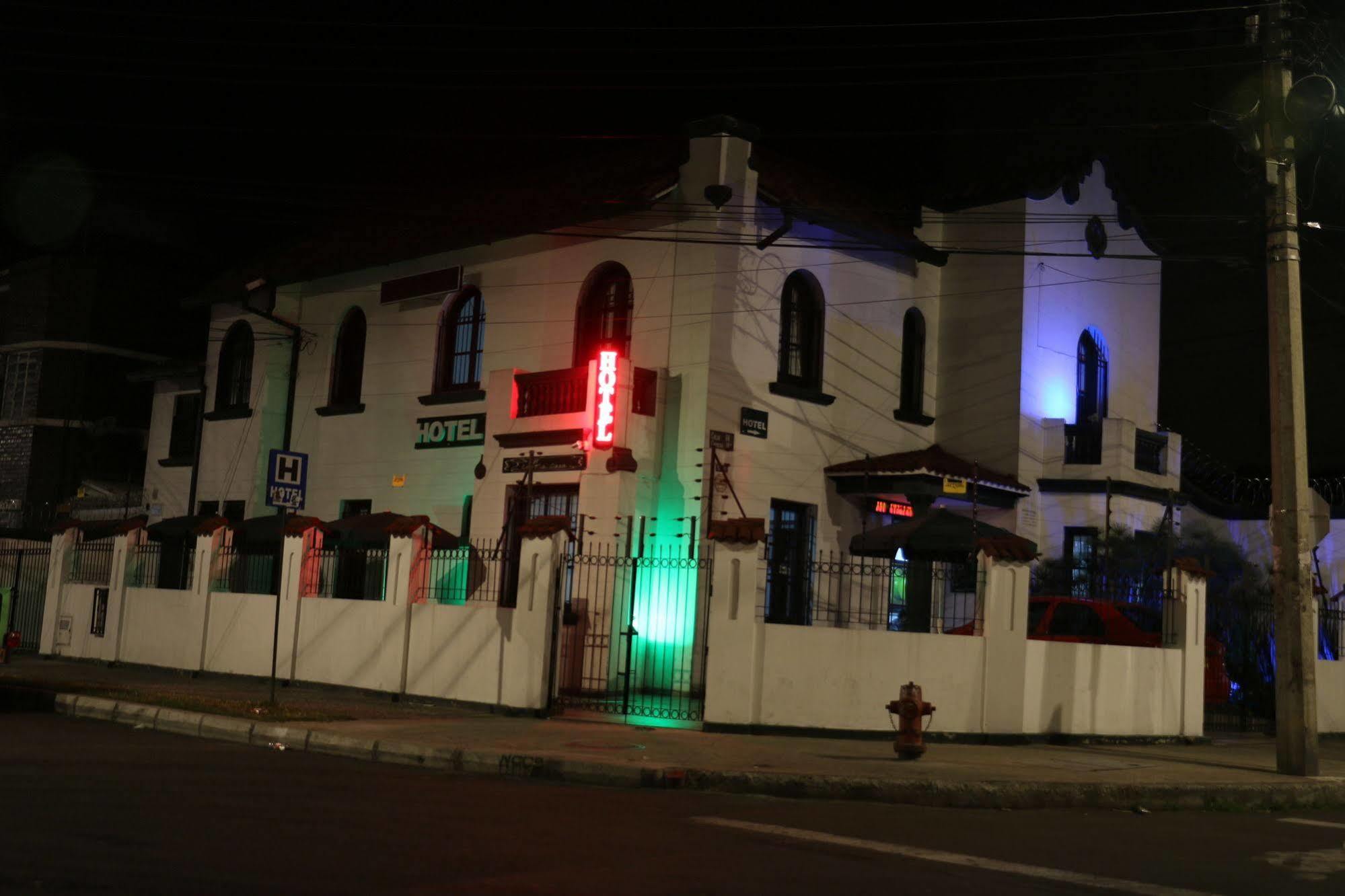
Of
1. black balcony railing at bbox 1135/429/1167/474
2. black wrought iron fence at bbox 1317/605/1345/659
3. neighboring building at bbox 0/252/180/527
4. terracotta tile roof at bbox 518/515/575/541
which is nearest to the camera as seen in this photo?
terracotta tile roof at bbox 518/515/575/541

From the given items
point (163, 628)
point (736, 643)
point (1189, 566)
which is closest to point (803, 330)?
point (1189, 566)

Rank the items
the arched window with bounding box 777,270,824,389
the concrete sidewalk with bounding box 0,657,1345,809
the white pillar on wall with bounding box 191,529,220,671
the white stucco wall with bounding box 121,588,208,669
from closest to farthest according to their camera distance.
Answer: the concrete sidewalk with bounding box 0,657,1345,809, the white pillar on wall with bounding box 191,529,220,671, the white stucco wall with bounding box 121,588,208,669, the arched window with bounding box 777,270,824,389

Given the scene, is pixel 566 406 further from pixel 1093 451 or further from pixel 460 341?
pixel 1093 451

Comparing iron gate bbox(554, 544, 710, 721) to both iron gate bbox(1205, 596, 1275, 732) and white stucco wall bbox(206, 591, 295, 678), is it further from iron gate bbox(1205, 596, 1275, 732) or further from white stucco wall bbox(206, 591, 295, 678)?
iron gate bbox(1205, 596, 1275, 732)

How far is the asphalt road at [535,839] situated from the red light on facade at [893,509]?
10.4 metres

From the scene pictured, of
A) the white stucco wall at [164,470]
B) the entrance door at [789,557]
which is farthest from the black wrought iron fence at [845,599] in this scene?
the white stucco wall at [164,470]

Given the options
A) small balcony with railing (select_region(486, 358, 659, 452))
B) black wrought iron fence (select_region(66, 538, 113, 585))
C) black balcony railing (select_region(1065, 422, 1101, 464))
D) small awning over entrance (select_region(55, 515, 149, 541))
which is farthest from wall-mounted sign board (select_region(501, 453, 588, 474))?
black balcony railing (select_region(1065, 422, 1101, 464))

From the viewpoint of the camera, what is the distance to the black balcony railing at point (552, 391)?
779 inches

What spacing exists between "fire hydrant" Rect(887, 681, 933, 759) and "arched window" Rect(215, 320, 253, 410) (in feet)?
61.8

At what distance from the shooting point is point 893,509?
21.5 m

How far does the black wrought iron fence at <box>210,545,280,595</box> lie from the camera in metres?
20.2

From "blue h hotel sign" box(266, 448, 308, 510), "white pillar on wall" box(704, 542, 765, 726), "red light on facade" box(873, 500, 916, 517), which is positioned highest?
"red light on facade" box(873, 500, 916, 517)

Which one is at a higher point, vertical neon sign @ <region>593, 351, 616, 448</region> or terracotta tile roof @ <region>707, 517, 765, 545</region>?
vertical neon sign @ <region>593, 351, 616, 448</region>

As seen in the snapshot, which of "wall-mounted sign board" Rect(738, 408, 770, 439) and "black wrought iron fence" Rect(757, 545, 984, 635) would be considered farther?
"wall-mounted sign board" Rect(738, 408, 770, 439)
